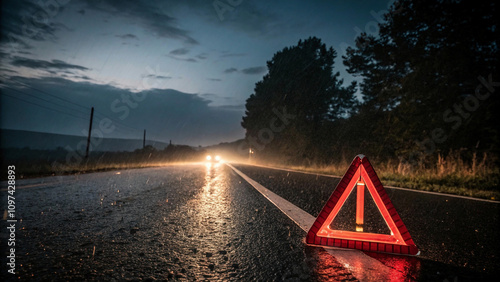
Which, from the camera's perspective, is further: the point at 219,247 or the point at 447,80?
the point at 447,80

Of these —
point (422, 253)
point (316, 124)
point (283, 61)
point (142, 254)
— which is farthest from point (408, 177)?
point (283, 61)

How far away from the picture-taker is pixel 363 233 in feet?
9.76

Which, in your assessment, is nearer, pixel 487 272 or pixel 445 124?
pixel 487 272

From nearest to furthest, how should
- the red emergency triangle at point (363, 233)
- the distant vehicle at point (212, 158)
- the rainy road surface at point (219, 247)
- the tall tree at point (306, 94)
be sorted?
the rainy road surface at point (219, 247)
the red emergency triangle at point (363, 233)
the tall tree at point (306, 94)
the distant vehicle at point (212, 158)

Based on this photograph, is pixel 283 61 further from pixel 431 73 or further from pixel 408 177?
pixel 408 177

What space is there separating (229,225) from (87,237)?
70.3 inches

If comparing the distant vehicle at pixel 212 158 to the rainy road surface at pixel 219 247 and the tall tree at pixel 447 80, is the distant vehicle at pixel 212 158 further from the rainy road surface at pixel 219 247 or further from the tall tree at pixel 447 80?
the rainy road surface at pixel 219 247

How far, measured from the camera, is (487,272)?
228cm

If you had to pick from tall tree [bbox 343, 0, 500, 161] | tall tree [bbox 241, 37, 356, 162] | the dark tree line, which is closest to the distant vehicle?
tall tree [bbox 241, 37, 356, 162]

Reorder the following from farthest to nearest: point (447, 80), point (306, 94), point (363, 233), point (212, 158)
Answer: point (212, 158) → point (306, 94) → point (447, 80) → point (363, 233)

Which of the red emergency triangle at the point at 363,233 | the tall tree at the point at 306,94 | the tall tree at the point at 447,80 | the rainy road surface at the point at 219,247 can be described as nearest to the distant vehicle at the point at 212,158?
the tall tree at the point at 306,94

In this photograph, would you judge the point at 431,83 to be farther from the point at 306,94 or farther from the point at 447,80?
the point at 306,94

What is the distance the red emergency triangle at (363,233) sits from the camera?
280cm

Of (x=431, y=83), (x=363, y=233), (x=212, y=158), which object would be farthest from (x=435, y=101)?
(x=212, y=158)
